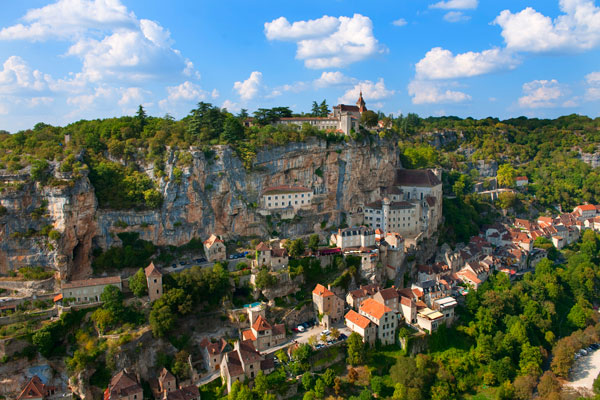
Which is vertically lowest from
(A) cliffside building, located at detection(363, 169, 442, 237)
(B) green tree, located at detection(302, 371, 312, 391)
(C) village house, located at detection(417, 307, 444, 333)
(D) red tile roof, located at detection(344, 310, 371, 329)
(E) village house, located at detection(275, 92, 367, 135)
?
(B) green tree, located at detection(302, 371, 312, 391)

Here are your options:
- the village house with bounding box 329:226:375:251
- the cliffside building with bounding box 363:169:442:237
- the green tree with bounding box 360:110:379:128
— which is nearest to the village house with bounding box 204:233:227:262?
the village house with bounding box 329:226:375:251

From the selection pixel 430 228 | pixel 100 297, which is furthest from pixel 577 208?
pixel 100 297

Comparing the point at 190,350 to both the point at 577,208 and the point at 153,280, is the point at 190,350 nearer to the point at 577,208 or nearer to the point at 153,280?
the point at 153,280

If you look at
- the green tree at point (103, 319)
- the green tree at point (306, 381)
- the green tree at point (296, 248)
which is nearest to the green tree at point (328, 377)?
the green tree at point (306, 381)

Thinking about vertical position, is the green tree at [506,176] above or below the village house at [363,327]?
above

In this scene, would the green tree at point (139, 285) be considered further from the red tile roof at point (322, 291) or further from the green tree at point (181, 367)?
the red tile roof at point (322, 291)

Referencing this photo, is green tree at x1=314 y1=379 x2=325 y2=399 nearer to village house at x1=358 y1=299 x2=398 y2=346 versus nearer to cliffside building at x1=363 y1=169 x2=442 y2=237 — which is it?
village house at x1=358 y1=299 x2=398 y2=346
